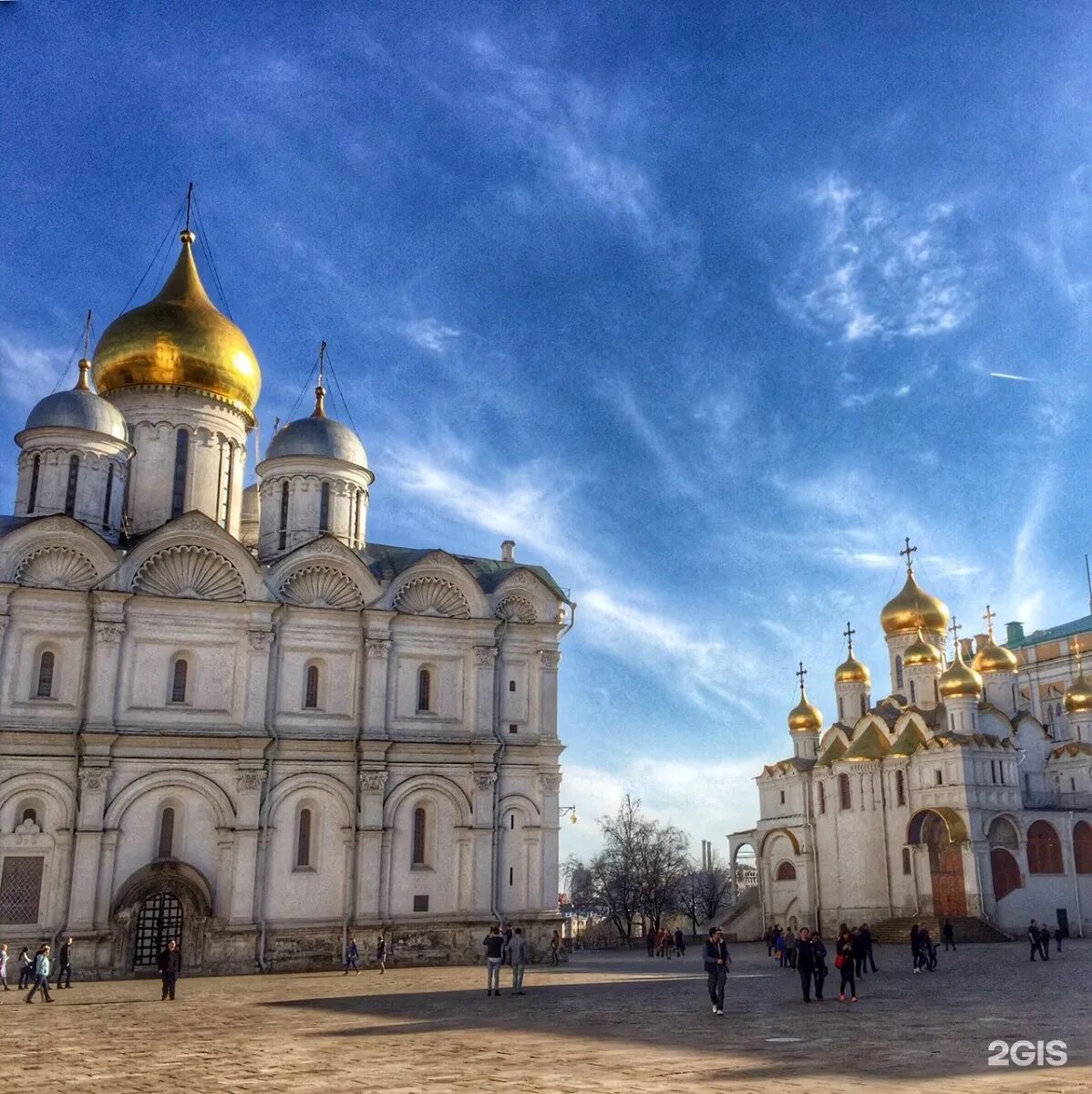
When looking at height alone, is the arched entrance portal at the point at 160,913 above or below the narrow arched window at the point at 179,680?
below

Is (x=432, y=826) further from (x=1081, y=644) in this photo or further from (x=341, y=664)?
(x=1081, y=644)

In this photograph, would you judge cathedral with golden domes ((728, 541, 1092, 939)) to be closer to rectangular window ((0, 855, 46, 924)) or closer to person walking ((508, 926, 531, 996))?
person walking ((508, 926, 531, 996))

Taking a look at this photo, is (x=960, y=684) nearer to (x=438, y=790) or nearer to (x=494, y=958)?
(x=438, y=790)

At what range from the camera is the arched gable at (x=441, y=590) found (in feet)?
107

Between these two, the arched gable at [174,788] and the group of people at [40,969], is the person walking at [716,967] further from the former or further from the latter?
the arched gable at [174,788]

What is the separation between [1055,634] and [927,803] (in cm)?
2718

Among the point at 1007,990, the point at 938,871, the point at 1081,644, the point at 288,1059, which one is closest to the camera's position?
the point at 288,1059

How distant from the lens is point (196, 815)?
29.0 metres

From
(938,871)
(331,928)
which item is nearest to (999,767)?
(938,871)

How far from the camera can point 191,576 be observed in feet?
99.5

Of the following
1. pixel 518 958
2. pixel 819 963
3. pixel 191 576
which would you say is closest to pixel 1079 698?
pixel 819 963

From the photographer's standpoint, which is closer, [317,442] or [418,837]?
[418,837]

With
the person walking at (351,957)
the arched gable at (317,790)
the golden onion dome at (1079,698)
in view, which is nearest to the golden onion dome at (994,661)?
the golden onion dome at (1079,698)

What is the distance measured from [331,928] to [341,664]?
6.77 metres
